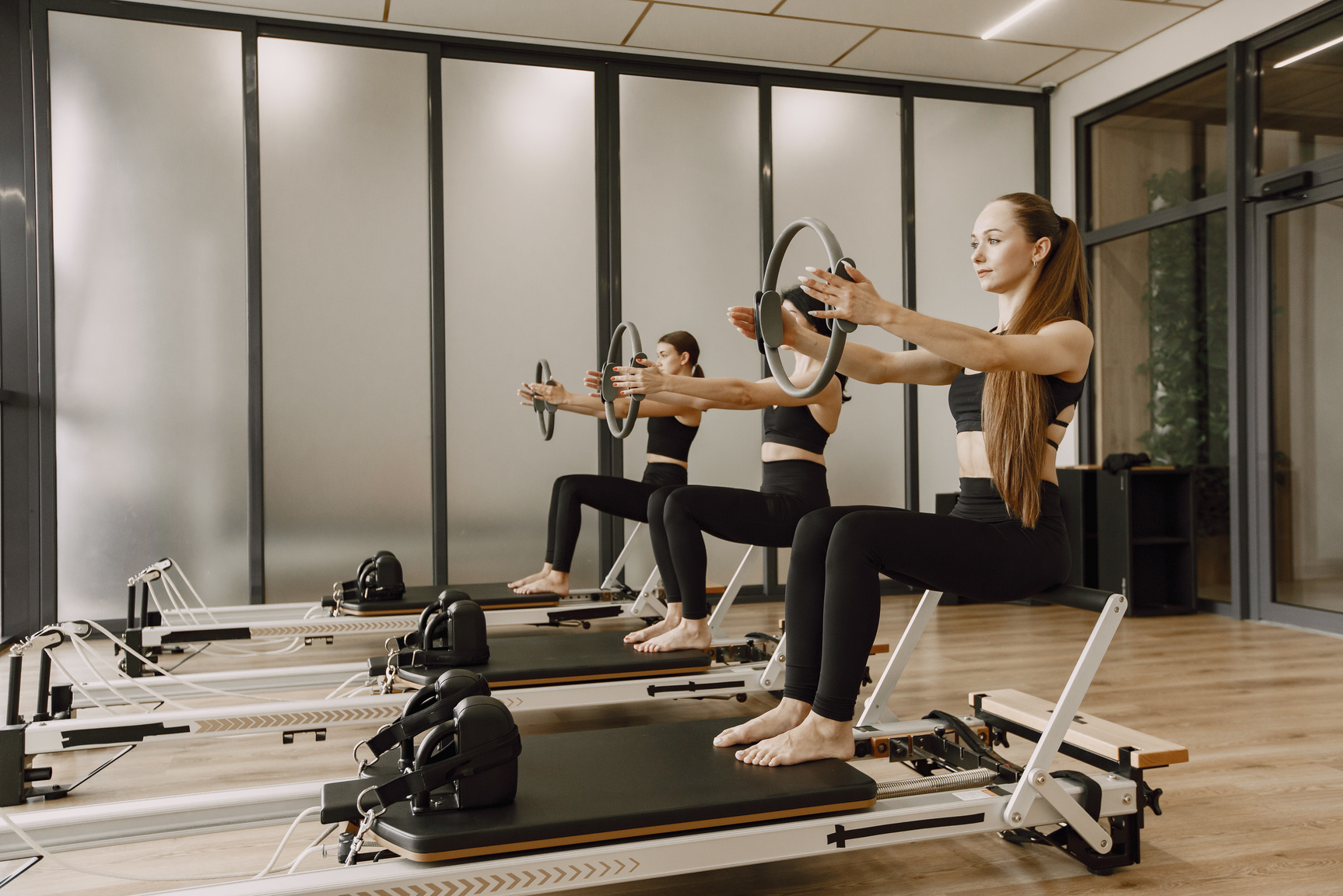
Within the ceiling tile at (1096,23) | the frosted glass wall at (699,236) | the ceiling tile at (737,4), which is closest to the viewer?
the ceiling tile at (737,4)

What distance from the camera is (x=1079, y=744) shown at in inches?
78.9

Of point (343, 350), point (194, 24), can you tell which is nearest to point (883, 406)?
point (343, 350)

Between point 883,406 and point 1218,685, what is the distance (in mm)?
2704

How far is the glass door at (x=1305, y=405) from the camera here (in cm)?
437

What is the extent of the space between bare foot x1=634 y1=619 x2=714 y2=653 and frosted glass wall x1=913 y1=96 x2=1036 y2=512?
10.1 ft

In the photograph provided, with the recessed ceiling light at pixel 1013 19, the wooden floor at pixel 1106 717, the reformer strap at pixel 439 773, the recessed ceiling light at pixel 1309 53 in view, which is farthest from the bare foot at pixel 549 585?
the recessed ceiling light at pixel 1309 53

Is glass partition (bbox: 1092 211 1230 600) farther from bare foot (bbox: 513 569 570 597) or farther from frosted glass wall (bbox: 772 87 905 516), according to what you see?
bare foot (bbox: 513 569 570 597)

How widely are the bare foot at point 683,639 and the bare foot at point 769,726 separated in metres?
0.95

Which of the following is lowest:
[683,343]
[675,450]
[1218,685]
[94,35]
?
[1218,685]

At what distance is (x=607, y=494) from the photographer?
4.01 m

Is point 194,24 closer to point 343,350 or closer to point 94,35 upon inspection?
point 94,35

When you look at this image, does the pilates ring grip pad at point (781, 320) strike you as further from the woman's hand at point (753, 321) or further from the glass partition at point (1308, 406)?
the glass partition at point (1308, 406)

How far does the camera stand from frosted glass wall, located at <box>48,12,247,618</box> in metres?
4.60

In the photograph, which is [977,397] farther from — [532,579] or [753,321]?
[532,579]
